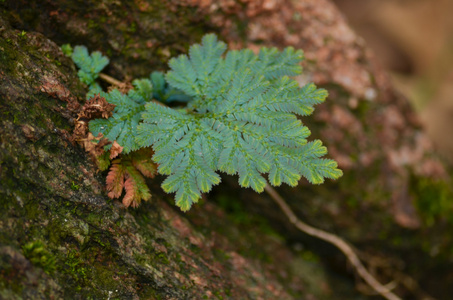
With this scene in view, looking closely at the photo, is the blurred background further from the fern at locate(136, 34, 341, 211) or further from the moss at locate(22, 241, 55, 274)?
the moss at locate(22, 241, 55, 274)

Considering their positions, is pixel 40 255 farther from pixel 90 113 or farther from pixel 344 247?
pixel 344 247

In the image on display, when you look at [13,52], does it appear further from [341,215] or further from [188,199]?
[341,215]

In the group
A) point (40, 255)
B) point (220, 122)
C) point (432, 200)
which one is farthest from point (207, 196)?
point (432, 200)

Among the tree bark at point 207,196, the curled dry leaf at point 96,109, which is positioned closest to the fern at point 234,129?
the curled dry leaf at point 96,109

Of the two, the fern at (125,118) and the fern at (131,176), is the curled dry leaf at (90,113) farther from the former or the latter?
the fern at (131,176)

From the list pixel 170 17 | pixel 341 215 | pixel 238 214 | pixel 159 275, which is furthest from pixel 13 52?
pixel 341 215
